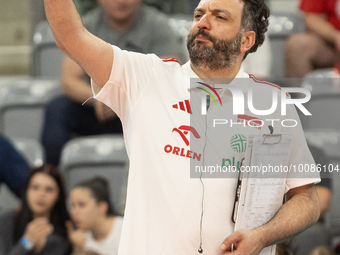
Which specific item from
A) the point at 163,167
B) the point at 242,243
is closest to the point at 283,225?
the point at 242,243

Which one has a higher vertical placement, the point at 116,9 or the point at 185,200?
the point at 116,9

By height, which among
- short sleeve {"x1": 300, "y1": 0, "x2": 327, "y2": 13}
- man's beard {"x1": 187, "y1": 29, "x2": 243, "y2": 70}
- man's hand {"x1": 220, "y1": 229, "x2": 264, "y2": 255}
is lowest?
man's hand {"x1": 220, "y1": 229, "x2": 264, "y2": 255}

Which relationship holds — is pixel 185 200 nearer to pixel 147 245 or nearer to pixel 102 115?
pixel 147 245

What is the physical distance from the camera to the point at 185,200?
4.22ft

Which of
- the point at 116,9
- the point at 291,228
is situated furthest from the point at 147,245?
the point at 116,9

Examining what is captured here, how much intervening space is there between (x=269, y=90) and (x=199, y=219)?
0.42 metres

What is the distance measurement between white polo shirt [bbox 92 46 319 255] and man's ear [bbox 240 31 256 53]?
0.22 metres

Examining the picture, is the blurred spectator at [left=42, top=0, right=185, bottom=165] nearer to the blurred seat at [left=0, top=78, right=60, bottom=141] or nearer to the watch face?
the blurred seat at [left=0, top=78, right=60, bottom=141]

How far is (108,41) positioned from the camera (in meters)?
2.81

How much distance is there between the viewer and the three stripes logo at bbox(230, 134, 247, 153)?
4.41 ft

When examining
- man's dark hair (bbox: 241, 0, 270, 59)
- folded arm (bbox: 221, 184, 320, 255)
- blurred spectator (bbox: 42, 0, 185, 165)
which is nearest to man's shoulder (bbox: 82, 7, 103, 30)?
blurred spectator (bbox: 42, 0, 185, 165)

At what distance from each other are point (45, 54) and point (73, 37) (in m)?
2.42

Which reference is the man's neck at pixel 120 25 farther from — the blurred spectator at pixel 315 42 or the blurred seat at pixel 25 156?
the blurred spectator at pixel 315 42

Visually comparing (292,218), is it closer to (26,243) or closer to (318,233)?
(318,233)
